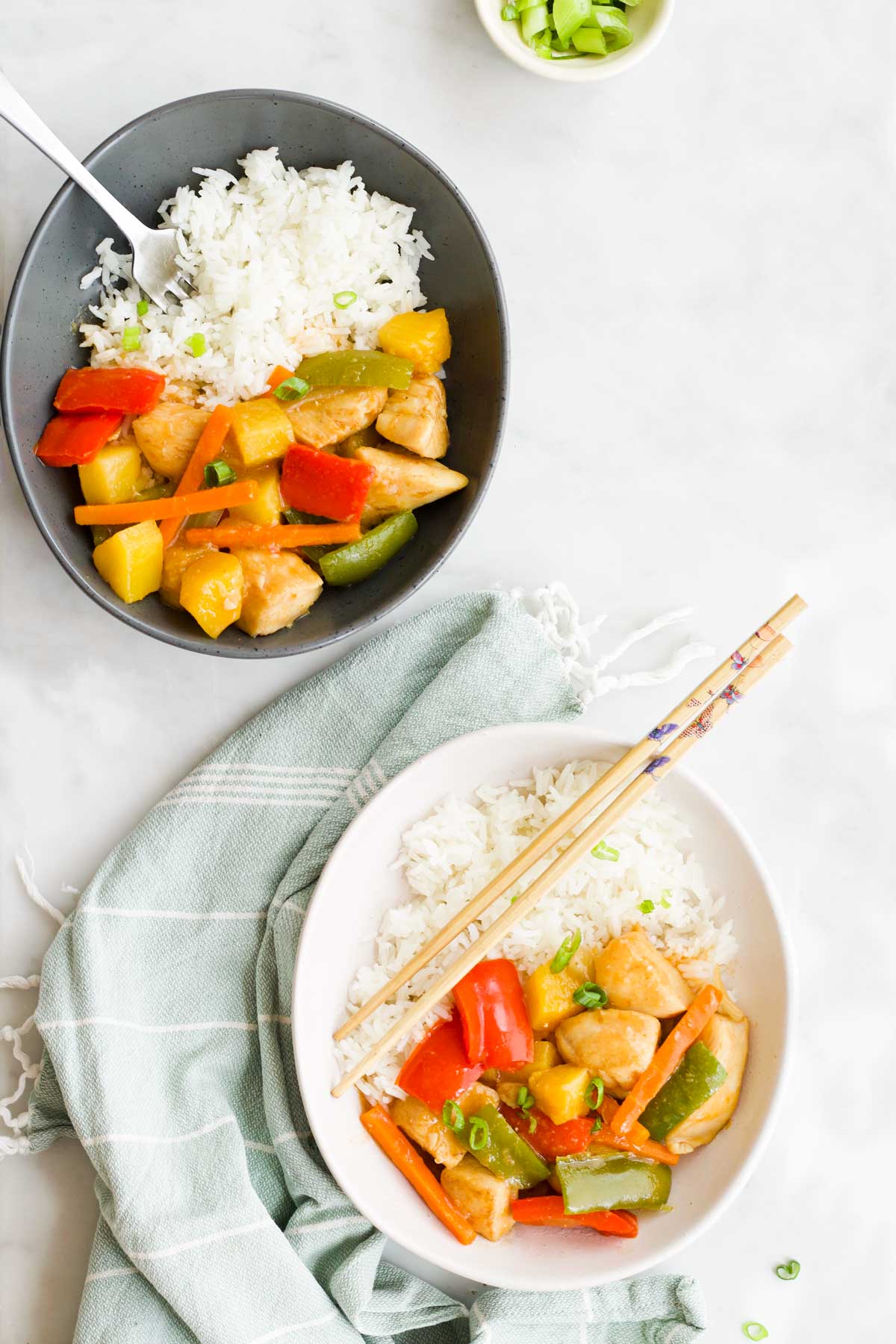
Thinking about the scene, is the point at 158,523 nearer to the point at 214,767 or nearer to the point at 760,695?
the point at 214,767

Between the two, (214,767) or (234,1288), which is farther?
(214,767)

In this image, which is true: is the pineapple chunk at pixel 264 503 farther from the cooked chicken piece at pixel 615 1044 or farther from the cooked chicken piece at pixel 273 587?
the cooked chicken piece at pixel 615 1044

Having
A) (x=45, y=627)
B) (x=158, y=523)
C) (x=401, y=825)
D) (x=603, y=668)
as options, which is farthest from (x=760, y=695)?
(x=45, y=627)

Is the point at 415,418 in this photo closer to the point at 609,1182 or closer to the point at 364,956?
the point at 364,956

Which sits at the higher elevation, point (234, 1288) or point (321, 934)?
point (321, 934)

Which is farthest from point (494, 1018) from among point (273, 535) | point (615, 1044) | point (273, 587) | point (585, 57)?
point (585, 57)

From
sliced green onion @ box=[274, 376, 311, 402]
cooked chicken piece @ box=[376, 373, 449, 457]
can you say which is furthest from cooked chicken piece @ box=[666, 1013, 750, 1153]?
sliced green onion @ box=[274, 376, 311, 402]

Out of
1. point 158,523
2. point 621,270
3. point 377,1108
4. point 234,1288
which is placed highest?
point 621,270
